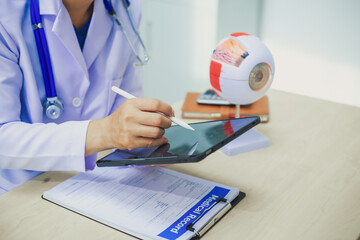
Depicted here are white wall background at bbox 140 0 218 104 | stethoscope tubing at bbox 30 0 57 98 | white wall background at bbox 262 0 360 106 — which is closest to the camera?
stethoscope tubing at bbox 30 0 57 98

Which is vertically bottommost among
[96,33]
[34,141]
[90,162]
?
[90,162]

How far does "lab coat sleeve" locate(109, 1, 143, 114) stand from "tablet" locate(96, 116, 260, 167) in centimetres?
38

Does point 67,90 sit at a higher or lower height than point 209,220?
higher

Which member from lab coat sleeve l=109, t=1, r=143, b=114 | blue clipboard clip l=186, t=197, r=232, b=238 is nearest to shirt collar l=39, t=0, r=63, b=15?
lab coat sleeve l=109, t=1, r=143, b=114

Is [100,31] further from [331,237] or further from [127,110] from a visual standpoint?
[331,237]

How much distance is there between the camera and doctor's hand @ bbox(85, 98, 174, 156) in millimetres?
751

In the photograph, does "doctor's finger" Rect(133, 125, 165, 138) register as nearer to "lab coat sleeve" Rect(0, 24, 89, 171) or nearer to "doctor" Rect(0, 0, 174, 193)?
"doctor" Rect(0, 0, 174, 193)

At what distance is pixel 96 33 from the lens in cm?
105

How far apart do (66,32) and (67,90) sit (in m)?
0.16

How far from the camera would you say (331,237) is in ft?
2.26

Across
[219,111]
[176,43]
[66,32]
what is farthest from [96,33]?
[176,43]

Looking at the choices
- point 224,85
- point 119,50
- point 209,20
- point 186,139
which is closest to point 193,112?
point 224,85

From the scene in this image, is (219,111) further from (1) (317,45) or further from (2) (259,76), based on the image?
(1) (317,45)

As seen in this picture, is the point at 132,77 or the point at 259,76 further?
the point at 132,77
